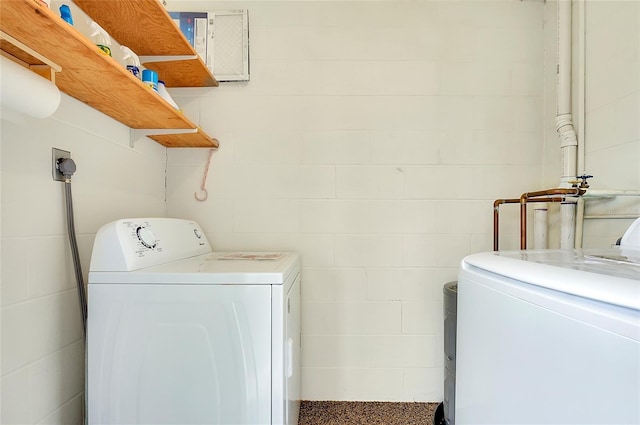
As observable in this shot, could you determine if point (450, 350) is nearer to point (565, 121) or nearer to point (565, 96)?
point (565, 121)

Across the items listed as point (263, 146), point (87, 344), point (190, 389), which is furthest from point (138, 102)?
point (190, 389)

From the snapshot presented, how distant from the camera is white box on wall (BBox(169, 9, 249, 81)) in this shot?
5.58 feet

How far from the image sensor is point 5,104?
73 centimetres

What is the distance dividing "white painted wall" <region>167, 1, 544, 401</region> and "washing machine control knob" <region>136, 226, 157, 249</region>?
1.87 feet

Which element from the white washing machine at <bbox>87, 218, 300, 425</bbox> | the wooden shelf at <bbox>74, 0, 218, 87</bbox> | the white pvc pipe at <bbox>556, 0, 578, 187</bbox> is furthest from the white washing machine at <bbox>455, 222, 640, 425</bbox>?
the wooden shelf at <bbox>74, 0, 218, 87</bbox>

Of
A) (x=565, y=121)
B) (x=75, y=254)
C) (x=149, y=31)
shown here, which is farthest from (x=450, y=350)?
(x=149, y=31)

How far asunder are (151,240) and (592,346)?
1232 mm

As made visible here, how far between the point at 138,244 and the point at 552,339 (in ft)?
3.80

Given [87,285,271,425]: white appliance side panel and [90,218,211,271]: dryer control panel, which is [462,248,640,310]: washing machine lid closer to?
[87,285,271,425]: white appliance side panel

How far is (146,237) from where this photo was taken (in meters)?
1.12

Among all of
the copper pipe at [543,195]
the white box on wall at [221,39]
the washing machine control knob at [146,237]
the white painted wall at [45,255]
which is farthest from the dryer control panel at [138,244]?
the copper pipe at [543,195]

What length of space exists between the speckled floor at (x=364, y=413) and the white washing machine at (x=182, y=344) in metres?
0.73

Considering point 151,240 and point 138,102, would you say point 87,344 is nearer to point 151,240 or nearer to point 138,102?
point 151,240

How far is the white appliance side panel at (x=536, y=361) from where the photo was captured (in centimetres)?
50
